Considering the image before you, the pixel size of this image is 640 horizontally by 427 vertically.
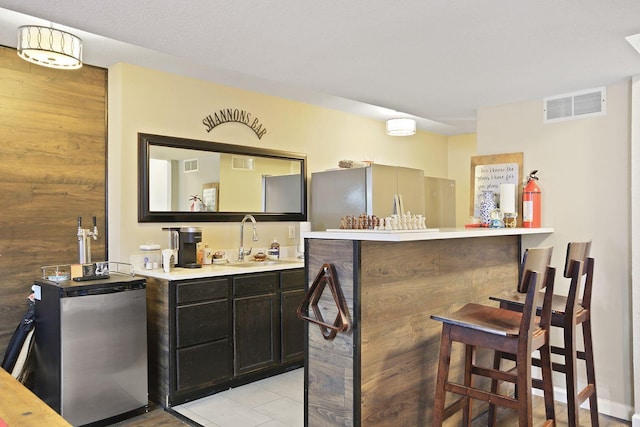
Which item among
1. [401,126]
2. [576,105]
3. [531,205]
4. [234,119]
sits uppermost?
[401,126]

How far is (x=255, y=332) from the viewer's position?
3.59 m

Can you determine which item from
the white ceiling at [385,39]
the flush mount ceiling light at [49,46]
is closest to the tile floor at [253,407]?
the white ceiling at [385,39]

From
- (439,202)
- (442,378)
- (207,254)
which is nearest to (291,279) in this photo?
(207,254)

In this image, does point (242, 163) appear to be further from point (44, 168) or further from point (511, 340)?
point (511, 340)

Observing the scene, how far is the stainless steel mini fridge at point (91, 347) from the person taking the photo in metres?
2.72

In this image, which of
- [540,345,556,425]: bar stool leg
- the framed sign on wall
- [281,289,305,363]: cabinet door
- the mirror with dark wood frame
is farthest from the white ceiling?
[281,289,305,363]: cabinet door

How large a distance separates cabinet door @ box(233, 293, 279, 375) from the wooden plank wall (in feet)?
3.88

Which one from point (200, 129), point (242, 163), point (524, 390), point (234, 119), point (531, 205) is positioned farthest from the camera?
point (242, 163)

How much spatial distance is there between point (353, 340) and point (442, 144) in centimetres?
501

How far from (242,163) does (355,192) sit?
3.70 feet

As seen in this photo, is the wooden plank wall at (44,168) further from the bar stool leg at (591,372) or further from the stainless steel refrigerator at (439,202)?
the stainless steel refrigerator at (439,202)

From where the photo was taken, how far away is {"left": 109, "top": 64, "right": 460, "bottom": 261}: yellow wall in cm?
349

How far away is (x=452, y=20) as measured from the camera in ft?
6.42

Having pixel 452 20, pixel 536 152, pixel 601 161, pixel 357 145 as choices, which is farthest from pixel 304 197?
pixel 452 20
